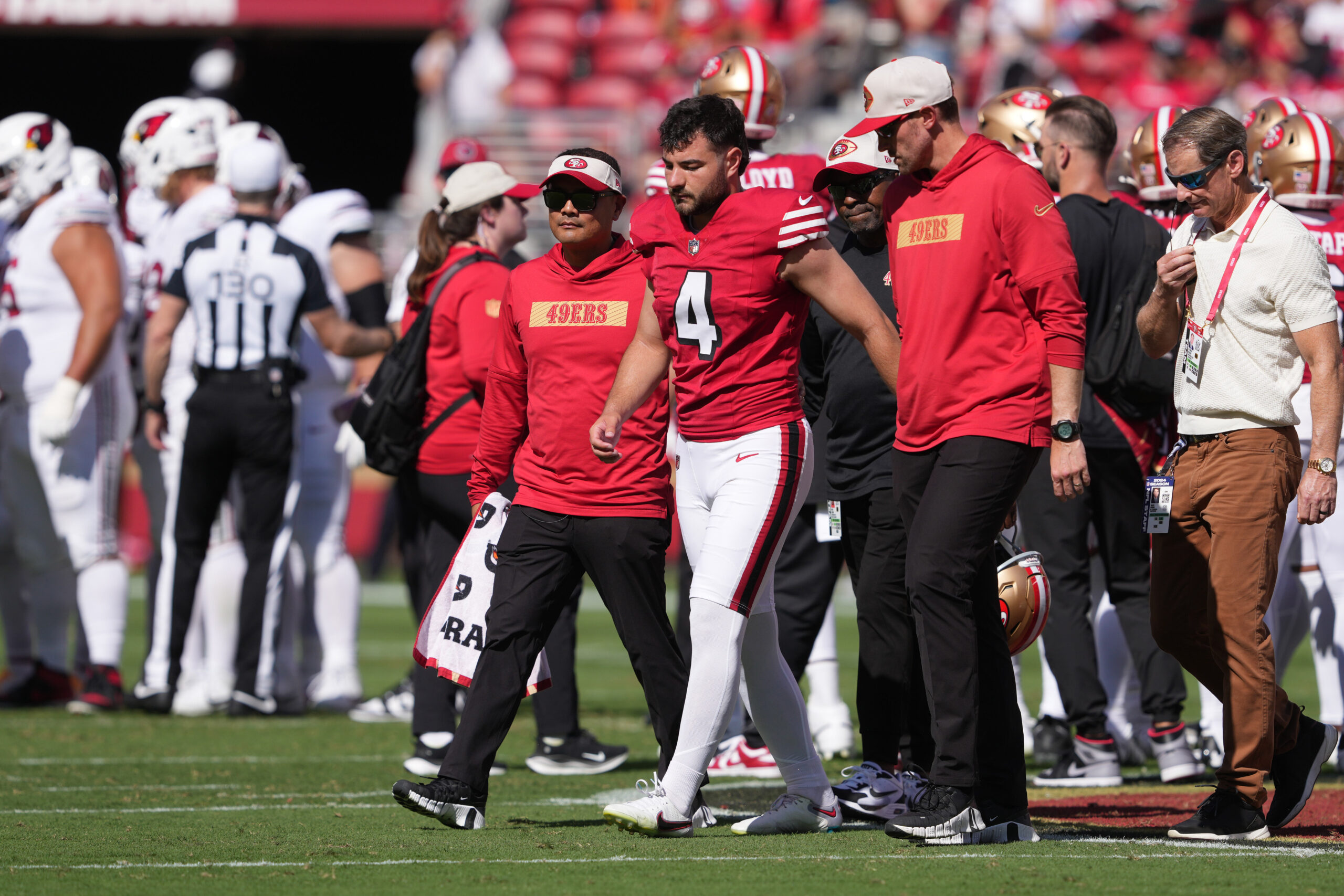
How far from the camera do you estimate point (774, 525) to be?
5.25m

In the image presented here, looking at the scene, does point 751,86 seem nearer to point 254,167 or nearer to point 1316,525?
point 254,167

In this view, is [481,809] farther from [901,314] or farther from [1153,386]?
[1153,386]

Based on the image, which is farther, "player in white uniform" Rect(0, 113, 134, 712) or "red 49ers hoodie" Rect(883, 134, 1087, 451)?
"player in white uniform" Rect(0, 113, 134, 712)

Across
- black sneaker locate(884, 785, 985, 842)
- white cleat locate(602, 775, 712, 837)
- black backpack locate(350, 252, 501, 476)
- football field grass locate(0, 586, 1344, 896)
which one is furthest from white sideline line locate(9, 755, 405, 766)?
black sneaker locate(884, 785, 985, 842)

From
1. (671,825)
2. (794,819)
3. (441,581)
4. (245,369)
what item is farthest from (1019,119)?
(245,369)

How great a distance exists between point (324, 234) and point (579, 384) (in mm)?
4625

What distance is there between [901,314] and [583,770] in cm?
273

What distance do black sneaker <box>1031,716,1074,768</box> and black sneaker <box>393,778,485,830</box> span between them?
9.46ft

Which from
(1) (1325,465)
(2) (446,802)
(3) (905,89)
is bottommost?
(2) (446,802)

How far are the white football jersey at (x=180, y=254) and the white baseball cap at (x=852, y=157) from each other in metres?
4.31

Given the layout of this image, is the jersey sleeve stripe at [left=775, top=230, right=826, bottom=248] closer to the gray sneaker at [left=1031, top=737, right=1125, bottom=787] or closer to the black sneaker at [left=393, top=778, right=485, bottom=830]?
the black sneaker at [left=393, top=778, right=485, bottom=830]

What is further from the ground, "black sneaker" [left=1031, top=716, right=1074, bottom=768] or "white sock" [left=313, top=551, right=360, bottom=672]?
"white sock" [left=313, top=551, right=360, bottom=672]

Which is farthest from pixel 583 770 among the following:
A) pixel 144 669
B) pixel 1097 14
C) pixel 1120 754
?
pixel 1097 14

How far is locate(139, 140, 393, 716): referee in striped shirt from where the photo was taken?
8.71m
